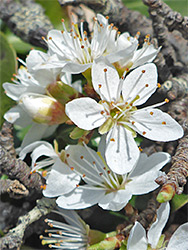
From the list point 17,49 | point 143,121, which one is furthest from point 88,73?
point 17,49

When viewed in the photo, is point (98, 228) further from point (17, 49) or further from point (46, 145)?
point (17, 49)

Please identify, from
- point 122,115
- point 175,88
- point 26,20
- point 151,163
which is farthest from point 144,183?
point 26,20

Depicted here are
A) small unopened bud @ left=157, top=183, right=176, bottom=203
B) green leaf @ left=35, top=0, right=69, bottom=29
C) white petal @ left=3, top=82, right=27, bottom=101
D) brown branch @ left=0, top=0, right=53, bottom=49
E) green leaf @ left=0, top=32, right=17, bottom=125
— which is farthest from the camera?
green leaf @ left=35, top=0, right=69, bottom=29

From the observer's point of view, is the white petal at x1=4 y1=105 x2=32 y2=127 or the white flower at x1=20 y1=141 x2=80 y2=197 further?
the white petal at x1=4 y1=105 x2=32 y2=127

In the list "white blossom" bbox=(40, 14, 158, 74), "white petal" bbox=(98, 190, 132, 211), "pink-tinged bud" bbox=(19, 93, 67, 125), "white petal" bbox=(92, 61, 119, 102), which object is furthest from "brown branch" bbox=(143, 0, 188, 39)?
"white petal" bbox=(98, 190, 132, 211)

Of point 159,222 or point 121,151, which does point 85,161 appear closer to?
point 121,151

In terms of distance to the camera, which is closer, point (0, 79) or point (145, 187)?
point (145, 187)

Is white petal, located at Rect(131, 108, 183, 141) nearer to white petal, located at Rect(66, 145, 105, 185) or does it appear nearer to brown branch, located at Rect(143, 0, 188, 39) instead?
white petal, located at Rect(66, 145, 105, 185)
